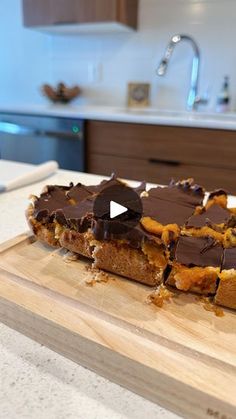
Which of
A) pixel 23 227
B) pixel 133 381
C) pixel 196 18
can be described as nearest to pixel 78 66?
pixel 196 18

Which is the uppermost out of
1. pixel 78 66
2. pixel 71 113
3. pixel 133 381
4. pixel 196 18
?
pixel 196 18

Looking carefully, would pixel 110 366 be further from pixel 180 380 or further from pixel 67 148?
pixel 67 148

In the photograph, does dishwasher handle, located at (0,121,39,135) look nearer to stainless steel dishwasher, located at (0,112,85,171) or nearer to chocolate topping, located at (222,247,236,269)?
stainless steel dishwasher, located at (0,112,85,171)

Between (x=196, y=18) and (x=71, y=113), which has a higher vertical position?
(x=196, y=18)

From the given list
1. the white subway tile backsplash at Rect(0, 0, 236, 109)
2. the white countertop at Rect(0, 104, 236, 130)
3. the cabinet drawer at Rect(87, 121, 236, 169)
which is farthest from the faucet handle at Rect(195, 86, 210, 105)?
the cabinet drawer at Rect(87, 121, 236, 169)

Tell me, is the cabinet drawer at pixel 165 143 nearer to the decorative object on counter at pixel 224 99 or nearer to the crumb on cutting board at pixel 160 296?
the decorative object on counter at pixel 224 99

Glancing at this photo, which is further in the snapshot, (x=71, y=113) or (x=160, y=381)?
(x=71, y=113)
